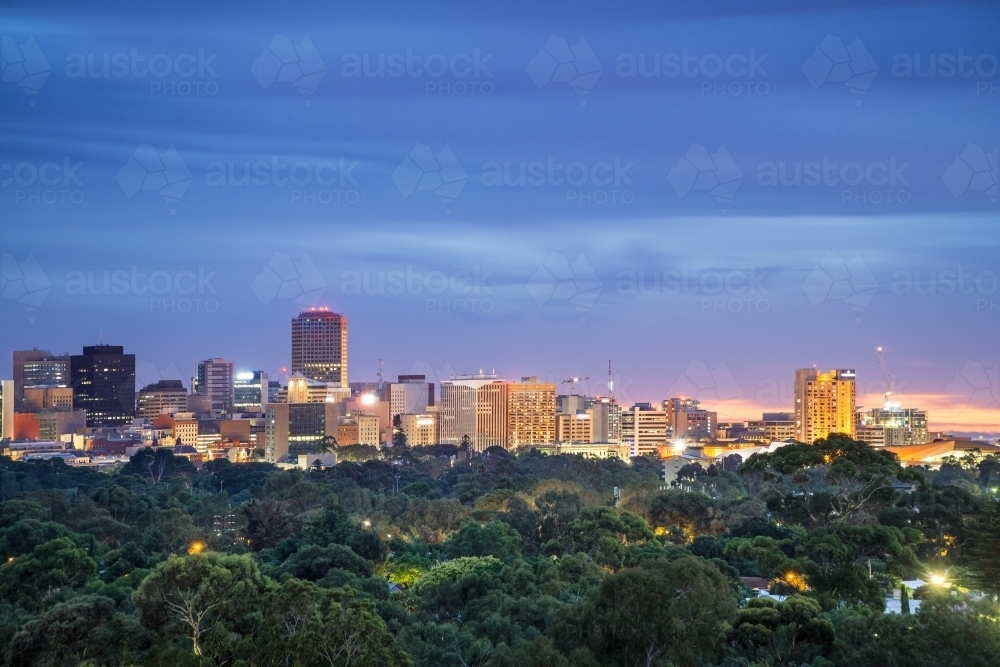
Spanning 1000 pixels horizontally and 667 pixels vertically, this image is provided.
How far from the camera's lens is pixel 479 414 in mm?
134625

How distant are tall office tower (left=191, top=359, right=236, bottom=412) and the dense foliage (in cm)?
12179

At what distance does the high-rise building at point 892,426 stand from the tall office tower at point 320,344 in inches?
3222

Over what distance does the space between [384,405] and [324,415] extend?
2416 cm

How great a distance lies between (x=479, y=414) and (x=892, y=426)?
41.4 meters

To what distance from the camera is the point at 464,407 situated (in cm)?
13575

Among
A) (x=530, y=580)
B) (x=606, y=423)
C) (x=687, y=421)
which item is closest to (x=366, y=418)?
(x=606, y=423)

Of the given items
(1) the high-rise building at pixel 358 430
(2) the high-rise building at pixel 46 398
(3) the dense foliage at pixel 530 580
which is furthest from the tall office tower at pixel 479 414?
(3) the dense foliage at pixel 530 580

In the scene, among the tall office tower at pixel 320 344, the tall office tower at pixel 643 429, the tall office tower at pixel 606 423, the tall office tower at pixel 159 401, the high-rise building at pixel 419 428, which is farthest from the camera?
the tall office tower at pixel 320 344

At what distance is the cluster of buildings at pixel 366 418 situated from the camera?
11425 centimetres

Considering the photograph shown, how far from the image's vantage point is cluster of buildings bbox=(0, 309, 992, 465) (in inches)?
4498

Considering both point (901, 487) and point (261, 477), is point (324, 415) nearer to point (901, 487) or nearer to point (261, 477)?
point (261, 477)

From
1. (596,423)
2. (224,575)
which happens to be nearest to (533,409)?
(596,423)

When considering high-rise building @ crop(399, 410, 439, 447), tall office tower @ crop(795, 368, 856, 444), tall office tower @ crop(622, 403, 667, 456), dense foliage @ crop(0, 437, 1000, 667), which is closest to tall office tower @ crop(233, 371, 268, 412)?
high-rise building @ crop(399, 410, 439, 447)

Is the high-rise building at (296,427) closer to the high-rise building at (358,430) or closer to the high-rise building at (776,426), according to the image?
the high-rise building at (358,430)
